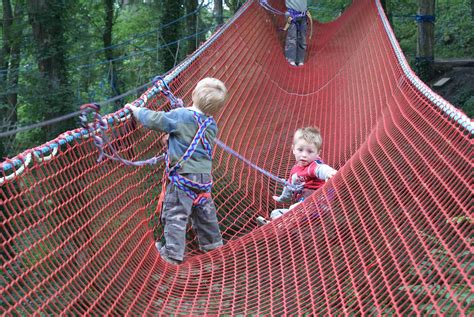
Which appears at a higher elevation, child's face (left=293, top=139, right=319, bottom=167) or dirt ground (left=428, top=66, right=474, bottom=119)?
child's face (left=293, top=139, right=319, bottom=167)

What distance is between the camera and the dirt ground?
6680 millimetres

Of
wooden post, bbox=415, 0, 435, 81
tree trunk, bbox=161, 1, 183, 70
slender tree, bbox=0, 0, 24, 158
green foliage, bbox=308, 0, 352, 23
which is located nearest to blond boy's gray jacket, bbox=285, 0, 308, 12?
wooden post, bbox=415, 0, 435, 81

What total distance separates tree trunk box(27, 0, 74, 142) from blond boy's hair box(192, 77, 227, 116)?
3.59 metres

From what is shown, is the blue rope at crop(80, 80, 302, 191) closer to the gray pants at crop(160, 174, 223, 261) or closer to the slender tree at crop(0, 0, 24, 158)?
the gray pants at crop(160, 174, 223, 261)

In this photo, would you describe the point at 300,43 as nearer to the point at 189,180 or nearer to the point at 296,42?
the point at 296,42

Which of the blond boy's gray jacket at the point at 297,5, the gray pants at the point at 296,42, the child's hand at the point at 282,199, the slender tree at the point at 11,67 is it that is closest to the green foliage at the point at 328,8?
the blond boy's gray jacket at the point at 297,5

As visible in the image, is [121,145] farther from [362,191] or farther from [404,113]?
[404,113]

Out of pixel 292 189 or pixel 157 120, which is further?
pixel 292 189

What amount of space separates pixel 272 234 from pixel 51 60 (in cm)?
425

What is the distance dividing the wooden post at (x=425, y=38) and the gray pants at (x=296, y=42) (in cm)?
174

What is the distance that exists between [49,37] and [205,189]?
4023 millimetres

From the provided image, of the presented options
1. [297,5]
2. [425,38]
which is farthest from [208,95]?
[425,38]

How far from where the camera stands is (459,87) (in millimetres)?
7453

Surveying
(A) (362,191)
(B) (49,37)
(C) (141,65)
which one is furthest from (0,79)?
(A) (362,191)
